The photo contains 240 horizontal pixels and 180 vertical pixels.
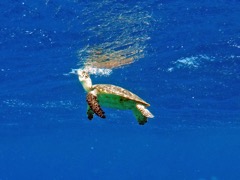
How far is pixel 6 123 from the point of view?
4259 cm

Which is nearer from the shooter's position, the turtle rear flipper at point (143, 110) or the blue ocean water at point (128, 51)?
the turtle rear flipper at point (143, 110)

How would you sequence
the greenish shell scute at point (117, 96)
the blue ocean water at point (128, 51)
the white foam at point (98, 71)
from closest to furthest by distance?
the greenish shell scute at point (117, 96)
the blue ocean water at point (128, 51)
the white foam at point (98, 71)

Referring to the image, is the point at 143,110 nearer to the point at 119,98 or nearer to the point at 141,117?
the point at 141,117

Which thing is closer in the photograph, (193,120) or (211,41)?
(211,41)

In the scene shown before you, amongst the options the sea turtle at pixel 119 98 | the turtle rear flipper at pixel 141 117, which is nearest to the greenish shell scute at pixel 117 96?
the sea turtle at pixel 119 98

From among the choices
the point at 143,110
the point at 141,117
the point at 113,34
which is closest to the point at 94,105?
the point at 143,110

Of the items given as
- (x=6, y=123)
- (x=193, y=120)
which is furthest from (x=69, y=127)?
(x=193, y=120)

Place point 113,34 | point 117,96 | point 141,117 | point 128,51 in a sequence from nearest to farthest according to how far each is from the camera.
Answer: point 117,96 → point 141,117 → point 113,34 → point 128,51

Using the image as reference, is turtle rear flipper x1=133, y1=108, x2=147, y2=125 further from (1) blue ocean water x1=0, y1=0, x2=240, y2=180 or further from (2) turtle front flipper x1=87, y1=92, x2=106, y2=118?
(1) blue ocean water x1=0, y1=0, x2=240, y2=180

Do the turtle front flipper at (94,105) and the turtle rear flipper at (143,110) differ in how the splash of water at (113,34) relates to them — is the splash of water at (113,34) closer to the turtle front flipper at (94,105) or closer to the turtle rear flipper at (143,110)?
the turtle rear flipper at (143,110)

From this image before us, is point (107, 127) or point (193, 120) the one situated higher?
point (107, 127)

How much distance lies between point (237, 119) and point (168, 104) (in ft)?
40.5

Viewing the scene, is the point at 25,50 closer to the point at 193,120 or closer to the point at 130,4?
the point at 130,4

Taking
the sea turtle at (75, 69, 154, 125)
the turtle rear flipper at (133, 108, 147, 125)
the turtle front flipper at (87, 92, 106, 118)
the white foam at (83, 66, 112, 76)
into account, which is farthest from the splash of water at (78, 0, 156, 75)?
the turtle front flipper at (87, 92, 106, 118)
